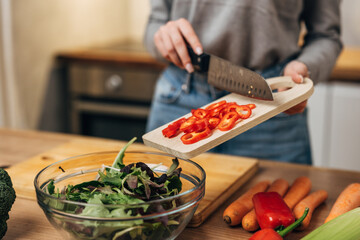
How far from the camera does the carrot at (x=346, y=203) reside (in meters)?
0.91

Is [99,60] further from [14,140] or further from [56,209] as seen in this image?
[56,209]

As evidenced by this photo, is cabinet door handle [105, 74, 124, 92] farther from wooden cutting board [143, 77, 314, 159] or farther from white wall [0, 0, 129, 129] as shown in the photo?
wooden cutting board [143, 77, 314, 159]

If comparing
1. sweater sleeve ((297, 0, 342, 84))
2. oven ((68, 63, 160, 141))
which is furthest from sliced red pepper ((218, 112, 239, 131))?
oven ((68, 63, 160, 141))

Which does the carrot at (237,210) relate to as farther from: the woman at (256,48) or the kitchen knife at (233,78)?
the woman at (256,48)

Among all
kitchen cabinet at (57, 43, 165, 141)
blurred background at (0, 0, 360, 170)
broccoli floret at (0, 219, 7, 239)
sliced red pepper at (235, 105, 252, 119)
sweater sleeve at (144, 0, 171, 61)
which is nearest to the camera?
broccoli floret at (0, 219, 7, 239)

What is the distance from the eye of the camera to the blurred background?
7.72 ft

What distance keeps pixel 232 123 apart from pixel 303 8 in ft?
2.52

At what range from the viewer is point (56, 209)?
75 cm

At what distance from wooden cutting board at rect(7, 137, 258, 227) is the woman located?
21 cm

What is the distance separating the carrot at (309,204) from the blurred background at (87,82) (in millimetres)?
1413

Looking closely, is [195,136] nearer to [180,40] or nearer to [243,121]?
[243,121]

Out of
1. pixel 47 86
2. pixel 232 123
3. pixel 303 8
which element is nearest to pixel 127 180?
pixel 232 123

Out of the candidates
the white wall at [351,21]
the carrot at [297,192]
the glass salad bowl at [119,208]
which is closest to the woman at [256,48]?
the carrot at [297,192]

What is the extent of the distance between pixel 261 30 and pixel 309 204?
62cm
